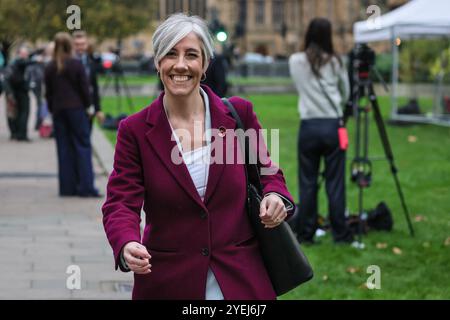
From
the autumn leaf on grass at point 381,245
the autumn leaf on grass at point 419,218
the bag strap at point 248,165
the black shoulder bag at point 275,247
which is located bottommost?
the autumn leaf on grass at point 419,218

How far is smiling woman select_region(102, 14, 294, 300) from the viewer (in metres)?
3.74

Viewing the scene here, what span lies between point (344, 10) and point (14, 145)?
7971 centimetres

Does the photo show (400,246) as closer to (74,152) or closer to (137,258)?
(74,152)

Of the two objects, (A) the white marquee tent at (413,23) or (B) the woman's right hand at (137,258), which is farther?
(A) the white marquee tent at (413,23)

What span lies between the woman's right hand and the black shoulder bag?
487 mm

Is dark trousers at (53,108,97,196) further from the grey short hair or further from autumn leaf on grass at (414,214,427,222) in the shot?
the grey short hair

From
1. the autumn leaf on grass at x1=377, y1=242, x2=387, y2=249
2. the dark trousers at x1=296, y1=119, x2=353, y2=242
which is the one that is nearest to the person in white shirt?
the dark trousers at x1=296, y1=119, x2=353, y2=242

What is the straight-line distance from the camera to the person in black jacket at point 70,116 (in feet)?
39.2

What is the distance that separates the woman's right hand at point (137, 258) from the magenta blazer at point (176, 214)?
0.14 meters

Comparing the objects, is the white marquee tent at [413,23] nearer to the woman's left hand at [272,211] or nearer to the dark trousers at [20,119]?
the dark trousers at [20,119]

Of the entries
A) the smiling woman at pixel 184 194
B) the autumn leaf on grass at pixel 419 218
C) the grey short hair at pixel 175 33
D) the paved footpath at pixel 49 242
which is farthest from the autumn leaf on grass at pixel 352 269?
the grey short hair at pixel 175 33

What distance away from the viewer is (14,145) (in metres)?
19.3

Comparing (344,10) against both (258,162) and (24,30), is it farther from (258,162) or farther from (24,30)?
(258,162)
